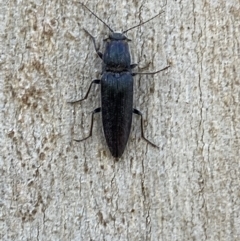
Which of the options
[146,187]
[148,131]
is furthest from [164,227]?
[148,131]

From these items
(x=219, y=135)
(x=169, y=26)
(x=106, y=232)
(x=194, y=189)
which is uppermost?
(x=169, y=26)

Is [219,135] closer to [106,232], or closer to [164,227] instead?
[164,227]

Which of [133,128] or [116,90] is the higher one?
[116,90]

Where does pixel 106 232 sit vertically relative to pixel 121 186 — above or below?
below

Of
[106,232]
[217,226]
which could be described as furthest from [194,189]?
[106,232]
